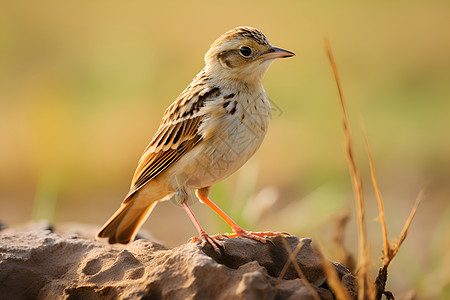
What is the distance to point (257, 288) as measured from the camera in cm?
347

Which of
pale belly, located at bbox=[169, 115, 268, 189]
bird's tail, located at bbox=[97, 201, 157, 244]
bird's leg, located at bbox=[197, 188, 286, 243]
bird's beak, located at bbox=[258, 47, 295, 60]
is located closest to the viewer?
bird's leg, located at bbox=[197, 188, 286, 243]

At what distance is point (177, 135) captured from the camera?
508 centimetres

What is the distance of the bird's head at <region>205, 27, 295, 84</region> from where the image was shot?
5078mm

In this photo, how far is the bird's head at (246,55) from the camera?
5078 mm

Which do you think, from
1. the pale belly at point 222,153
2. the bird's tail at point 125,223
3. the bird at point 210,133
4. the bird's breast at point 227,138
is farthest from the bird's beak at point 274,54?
the bird's tail at point 125,223

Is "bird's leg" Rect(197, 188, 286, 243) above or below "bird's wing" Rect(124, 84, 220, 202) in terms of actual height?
below

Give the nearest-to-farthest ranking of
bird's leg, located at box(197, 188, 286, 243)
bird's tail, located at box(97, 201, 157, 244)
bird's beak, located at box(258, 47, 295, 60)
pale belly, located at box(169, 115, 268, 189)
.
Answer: bird's leg, located at box(197, 188, 286, 243)
pale belly, located at box(169, 115, 268, 189)
bird's beak, located at box(258, 47, 295, 60)
bird's tail, located at box(97, 201, 157, 244)

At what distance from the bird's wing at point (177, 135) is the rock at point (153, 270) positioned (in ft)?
2.14

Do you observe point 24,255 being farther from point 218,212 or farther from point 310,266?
point 310,266

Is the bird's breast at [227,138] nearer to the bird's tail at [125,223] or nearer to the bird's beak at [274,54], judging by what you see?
the bird's beak at [274,54]

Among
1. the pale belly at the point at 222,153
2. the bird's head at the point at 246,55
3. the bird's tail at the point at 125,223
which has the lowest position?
the bird's tail at the point at 125,223

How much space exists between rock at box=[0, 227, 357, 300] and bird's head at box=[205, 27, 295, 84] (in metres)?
1.46

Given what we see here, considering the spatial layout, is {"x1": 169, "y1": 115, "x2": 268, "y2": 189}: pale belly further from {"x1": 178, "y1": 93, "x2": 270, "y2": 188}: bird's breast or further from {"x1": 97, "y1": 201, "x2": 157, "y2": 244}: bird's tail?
{"x1": 97, "y1": 201, "x2": 157, "y2": 244}: bird's tail

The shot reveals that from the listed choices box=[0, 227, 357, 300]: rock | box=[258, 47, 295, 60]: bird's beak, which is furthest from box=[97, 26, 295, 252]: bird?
box=[0, 227, 357, 300]: rock
